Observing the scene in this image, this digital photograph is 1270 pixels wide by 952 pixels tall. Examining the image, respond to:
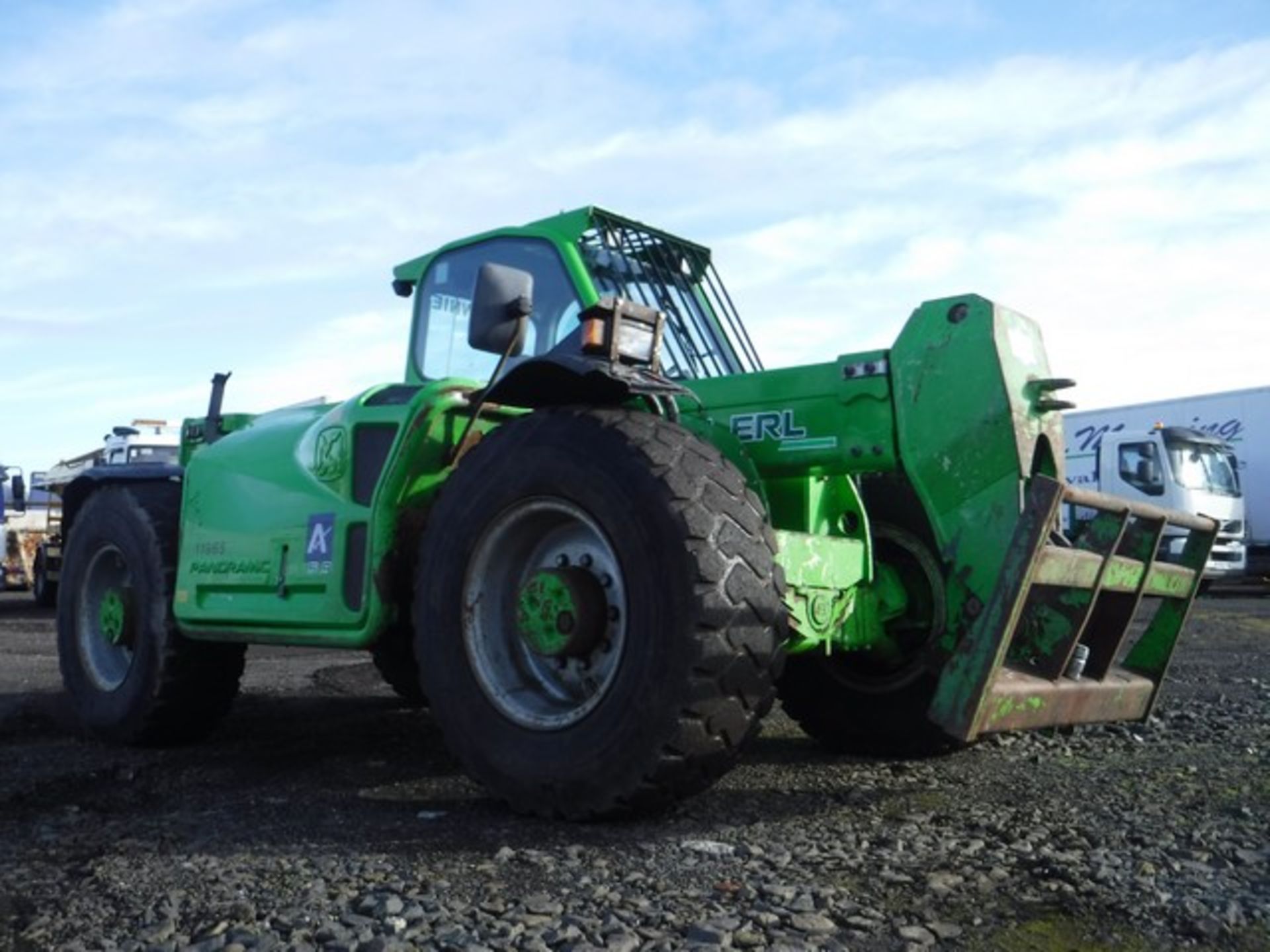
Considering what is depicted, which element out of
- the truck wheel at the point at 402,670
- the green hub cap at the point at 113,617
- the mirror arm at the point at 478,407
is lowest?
the truck wheel at the point at 402,670

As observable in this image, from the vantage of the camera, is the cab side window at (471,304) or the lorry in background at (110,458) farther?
the lorry in background at (110,458)

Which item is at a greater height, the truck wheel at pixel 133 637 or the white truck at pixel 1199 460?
the white truck at pixel 1199 460

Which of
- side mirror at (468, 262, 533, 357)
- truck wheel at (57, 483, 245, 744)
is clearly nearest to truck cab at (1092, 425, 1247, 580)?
truck wheel at (57, 483, 245, 744)

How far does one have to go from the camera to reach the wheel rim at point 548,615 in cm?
393

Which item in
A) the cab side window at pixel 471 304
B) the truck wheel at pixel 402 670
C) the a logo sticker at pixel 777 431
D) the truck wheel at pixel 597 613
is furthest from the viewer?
the truck wheel at pixel 402 670

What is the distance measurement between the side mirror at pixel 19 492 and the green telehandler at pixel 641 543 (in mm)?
14540

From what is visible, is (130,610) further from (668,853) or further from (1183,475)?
(1183,475)

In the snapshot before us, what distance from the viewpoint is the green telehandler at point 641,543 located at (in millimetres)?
3664

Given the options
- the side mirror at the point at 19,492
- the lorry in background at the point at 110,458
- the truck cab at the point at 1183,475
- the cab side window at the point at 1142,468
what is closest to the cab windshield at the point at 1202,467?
the truck cab at the point at 1183,475

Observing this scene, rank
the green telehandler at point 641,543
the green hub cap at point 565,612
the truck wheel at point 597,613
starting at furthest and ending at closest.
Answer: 1. the green hub cap at point 565,612
2. the green telehandler at point 641,543
3. the truck wheel at point 597,613

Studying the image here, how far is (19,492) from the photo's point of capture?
1897 cm

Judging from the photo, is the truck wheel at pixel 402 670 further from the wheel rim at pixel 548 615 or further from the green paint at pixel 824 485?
the wheel rim at pixel 548 615

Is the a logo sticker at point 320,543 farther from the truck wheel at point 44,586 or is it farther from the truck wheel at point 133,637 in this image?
the truck wheel at point 44,586

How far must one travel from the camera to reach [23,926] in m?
2.93
